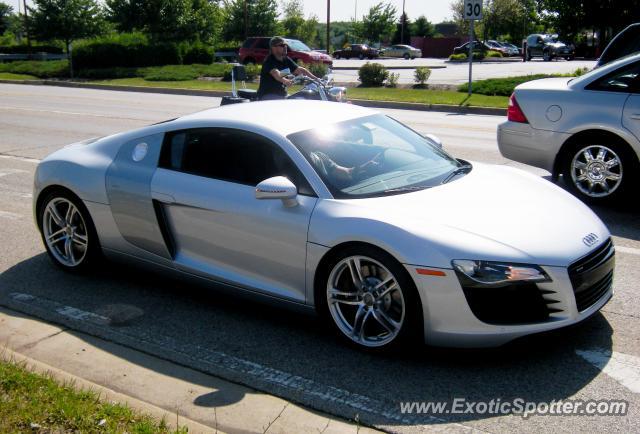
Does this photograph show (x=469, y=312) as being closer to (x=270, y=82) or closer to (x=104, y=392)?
(x=104, y=392)

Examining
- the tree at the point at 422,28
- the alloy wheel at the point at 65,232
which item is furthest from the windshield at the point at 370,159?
the tree at the point at 422,28

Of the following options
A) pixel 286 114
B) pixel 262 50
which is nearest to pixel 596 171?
pixel 286 114

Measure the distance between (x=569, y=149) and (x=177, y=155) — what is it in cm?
449

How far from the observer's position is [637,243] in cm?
652

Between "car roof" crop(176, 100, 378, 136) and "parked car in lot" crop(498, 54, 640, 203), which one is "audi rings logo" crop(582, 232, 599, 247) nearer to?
"car roof" crop(176, 100, 378, 136)

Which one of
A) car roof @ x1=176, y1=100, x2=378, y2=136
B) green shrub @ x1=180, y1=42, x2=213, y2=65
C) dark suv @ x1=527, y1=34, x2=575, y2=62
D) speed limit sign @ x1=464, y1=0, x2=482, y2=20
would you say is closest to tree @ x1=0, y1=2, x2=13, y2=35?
green shrub @ x1=180, y1=42, x2=213, y2=65

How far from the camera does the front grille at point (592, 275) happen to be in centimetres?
417

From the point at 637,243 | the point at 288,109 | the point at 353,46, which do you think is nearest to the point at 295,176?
the point at 288,109

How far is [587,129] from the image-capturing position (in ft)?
25.7

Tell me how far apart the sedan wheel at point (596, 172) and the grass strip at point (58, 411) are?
5.69 m

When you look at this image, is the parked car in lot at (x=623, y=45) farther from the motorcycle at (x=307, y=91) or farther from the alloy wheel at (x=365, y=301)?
the alloy wheel at (x=365, y=301)

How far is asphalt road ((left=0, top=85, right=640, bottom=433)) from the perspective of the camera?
12.7ft

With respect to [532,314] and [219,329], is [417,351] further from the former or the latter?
[219,329]

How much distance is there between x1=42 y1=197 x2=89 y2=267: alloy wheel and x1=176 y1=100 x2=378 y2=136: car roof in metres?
1.22
